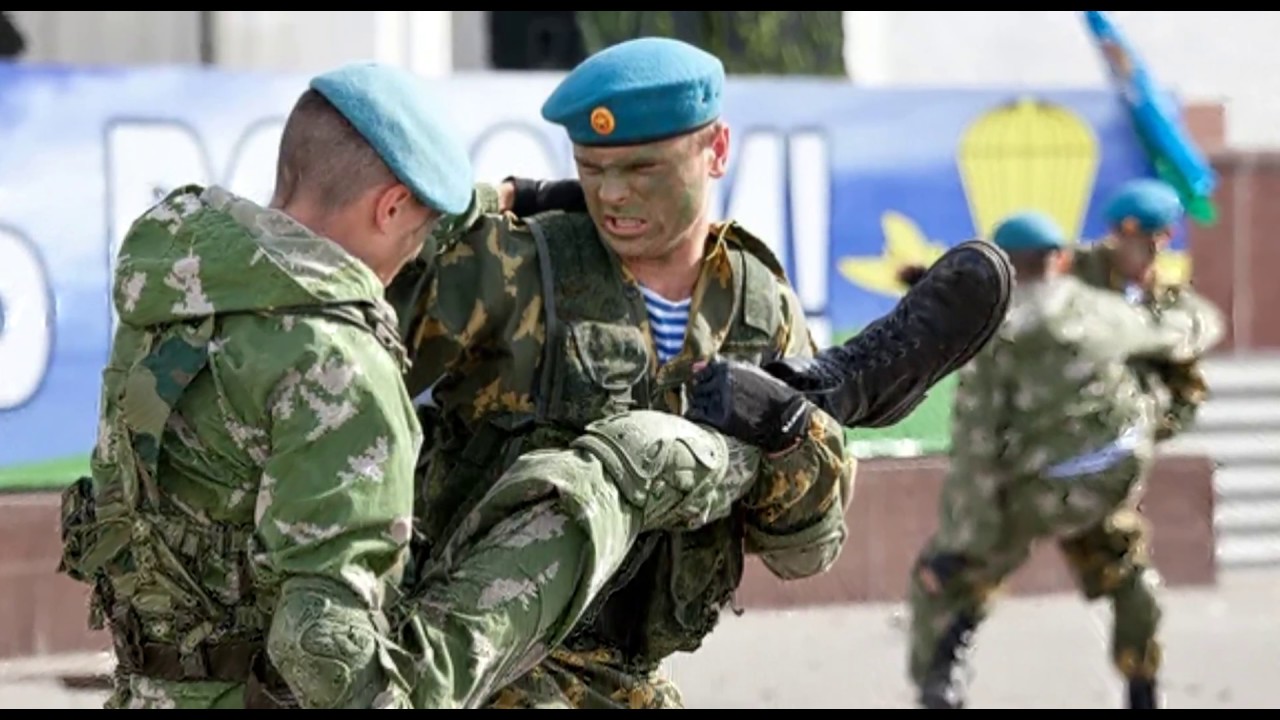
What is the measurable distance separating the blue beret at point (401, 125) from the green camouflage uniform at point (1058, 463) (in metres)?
5.16

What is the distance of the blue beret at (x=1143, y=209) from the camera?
8.84 meters

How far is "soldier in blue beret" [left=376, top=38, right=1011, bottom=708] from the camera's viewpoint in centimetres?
353

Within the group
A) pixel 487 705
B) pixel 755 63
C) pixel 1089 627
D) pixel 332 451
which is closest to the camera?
pixel 332 451

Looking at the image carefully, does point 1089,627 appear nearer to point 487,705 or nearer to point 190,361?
point 487,705

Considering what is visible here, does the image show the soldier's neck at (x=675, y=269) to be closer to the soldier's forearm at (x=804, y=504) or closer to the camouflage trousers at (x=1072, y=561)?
the soldier's forearm at (x=804, y=504)

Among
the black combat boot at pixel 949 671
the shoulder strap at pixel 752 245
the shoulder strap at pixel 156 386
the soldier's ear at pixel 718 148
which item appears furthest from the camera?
the black combat boot at pixel 949 671

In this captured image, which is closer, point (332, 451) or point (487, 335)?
point (332, 451)

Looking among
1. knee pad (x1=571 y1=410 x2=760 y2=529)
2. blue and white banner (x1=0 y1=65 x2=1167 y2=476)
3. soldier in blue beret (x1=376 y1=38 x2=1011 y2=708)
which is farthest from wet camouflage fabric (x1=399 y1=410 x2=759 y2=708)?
blue and white banner (x1=0 y1=65 x2=1167 y2=476)

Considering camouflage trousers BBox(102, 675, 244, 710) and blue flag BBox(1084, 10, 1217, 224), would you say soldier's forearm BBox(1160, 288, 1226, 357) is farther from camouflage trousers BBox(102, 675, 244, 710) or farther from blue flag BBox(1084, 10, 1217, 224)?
camouflage trousers BBox(102, 675, 244, 710)

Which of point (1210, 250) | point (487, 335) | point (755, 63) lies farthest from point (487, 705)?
point (1210, 250)

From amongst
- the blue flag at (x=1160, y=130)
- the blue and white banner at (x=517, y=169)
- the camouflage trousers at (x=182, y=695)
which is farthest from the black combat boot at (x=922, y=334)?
the blue flag at (x=1160, y=130)

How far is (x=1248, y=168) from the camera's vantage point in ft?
38.1

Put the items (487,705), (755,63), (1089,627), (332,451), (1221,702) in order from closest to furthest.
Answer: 1. (332,451)
2. (487,705)
3. (1221,702)
4. (1089,627)
5. (755,63)

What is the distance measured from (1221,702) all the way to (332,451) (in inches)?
246
